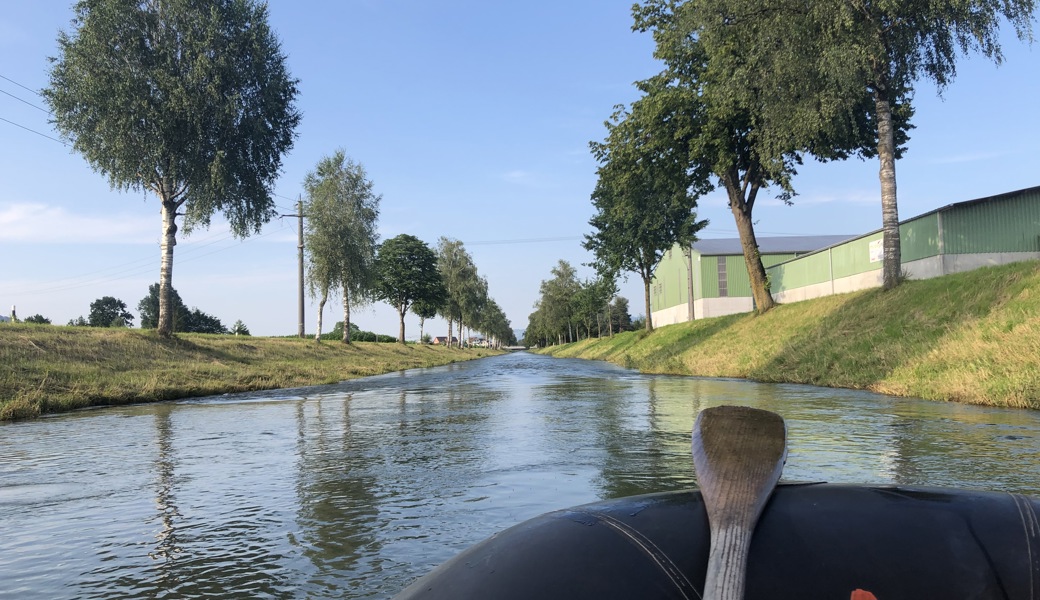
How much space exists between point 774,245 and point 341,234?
38199 millimetres

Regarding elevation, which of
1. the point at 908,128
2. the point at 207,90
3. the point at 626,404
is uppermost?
the point at 207,90

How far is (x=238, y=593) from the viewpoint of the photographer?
8.51ft

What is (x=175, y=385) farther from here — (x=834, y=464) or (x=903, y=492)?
(x=903, y=492)

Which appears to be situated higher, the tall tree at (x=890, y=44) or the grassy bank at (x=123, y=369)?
the tall tree at (x=890, y=44)

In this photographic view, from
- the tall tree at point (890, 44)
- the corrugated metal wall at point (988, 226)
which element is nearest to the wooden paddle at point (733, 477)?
the tall tree at point (890, 44)

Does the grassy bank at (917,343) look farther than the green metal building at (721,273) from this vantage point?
No

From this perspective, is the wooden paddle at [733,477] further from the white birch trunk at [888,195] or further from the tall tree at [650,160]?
the tall tree at [650,160]

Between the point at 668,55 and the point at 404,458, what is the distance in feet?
67.3

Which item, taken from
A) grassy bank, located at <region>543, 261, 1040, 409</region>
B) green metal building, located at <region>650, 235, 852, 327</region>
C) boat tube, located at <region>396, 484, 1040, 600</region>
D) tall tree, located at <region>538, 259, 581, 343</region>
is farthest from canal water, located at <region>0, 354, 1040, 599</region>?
tall tree, located at <region>538, 259, 581, 343</region>

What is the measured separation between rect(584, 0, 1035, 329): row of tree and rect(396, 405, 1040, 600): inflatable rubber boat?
53.0ft

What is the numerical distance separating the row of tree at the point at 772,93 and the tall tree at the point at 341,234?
18.1 meters

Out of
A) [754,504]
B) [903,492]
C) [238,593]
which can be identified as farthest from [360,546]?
[903,492]

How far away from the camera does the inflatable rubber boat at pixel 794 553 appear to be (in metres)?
1.32

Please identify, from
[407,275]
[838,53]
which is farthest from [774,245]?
[838,53]
